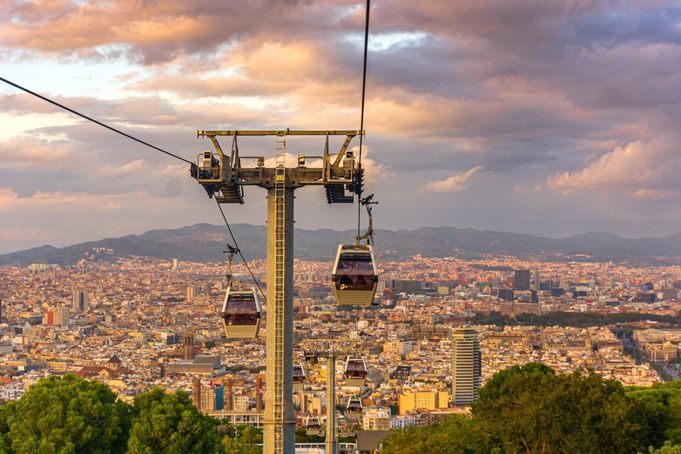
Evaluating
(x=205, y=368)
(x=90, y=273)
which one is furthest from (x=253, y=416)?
(x=90, y=273)

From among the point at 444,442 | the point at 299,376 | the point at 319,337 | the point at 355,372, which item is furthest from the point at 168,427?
the point at 319,337

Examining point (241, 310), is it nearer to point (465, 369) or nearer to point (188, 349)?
point (465, 369)

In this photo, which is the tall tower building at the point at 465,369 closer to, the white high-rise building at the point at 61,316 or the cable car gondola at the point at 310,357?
the white high-rise building at the point at 61,316

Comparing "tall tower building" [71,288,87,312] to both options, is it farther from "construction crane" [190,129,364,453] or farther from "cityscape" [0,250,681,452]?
"construction crane" [190,129,364,453]

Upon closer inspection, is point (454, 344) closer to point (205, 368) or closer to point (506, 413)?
point (205, 368)

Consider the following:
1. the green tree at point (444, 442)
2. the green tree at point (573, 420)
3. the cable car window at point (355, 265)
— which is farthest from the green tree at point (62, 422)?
the cable car window at point (355, 265)

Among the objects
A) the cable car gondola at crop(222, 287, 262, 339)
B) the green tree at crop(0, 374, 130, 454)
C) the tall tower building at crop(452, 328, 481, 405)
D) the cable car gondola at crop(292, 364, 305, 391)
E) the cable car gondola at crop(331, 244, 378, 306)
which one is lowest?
the tall tower building at crop(452, 328, 481, 405)

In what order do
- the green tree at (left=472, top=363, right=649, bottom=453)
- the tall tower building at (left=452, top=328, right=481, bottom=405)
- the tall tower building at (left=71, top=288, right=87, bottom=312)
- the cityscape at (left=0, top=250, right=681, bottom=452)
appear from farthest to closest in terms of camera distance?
the tall tower building at (left=71, top=288, right=87, bottom=312) → the tall tower building at (left=452, top=328, right=481, bottom=405) → the cityscape at (left=0, top=250, right=681, bottom=452) → the green tree at (left=472, top=363, right=649, bottom=453)

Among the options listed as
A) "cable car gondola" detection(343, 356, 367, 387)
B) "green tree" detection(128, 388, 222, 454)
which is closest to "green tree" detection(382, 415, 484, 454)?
"cable car gondola" detection(343, 356, 367, 387)
